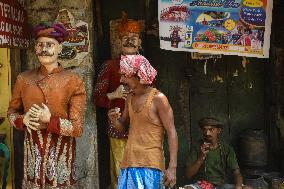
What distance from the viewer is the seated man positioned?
5.54 meters

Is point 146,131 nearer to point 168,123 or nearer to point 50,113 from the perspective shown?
point 168,123

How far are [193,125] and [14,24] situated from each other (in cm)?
262

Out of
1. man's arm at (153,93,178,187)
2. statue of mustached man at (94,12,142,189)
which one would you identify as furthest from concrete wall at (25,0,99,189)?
man's arm at (153,93,178,187)

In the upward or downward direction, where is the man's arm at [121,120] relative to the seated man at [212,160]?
upward

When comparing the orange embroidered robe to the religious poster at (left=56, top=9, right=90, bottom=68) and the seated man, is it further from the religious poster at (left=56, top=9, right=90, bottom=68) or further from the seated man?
the seated man

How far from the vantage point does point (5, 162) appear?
5.19 metres

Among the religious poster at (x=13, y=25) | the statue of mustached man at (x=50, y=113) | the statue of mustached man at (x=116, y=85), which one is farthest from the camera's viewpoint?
the statue of mustached man at (x=116, y=85)

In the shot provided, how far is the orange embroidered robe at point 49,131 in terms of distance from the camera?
4516 millimetres

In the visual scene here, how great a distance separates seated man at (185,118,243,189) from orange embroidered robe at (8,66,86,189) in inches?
61.0

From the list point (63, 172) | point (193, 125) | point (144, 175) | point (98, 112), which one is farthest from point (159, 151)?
point (193, 125)

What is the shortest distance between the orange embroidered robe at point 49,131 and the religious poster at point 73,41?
852mm

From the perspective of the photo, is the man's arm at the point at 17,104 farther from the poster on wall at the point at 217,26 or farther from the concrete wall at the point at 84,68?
the poster on wall at the point at 217,26

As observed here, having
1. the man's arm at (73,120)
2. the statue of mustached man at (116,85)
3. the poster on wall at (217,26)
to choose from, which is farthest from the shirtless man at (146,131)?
the poster on wall at (217,26)

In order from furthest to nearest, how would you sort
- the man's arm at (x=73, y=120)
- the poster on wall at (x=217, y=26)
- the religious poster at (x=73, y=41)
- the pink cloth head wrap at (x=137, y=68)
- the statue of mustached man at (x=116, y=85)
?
the poster on wall at (x=217, y=26) < the religious poster at (x=73, y=41) < the statue of mustached man at (x=116, y=85) < the man's arm at (x=73, y=120) < the pink cloth head wrap at (x=137, y=68)
